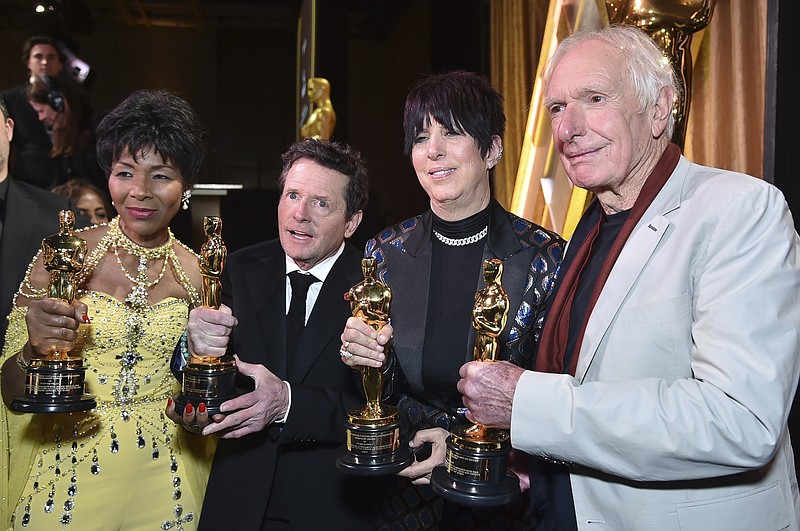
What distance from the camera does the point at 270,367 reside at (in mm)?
1867

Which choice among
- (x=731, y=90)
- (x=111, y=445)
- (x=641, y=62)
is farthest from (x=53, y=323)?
(x=731, y=90)

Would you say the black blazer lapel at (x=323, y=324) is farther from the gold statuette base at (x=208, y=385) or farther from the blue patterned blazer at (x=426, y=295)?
the gold statuette base at (x=208, y=385)

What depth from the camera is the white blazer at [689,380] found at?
1.17 m

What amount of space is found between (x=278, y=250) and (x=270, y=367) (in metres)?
0.38

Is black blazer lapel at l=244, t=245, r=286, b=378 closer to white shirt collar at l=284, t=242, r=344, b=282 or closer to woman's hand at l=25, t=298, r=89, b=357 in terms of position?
white shirt collar at l=284, t=242, r=344, b=282

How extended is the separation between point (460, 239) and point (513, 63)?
3.55 metres

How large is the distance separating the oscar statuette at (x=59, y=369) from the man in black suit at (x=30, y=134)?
3441mm

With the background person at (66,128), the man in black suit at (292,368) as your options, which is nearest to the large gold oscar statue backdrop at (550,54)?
the man in black suit at (292,368)

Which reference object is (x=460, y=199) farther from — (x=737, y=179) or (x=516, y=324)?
(x=737, y=179)

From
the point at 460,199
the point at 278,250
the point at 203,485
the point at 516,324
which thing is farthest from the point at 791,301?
the point at 203,485

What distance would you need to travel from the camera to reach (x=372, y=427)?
1.52 m

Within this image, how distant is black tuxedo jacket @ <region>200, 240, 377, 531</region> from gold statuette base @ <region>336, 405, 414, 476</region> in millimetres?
253

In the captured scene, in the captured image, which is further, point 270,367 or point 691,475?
point 270,367

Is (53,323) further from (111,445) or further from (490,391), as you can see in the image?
(490,391)
